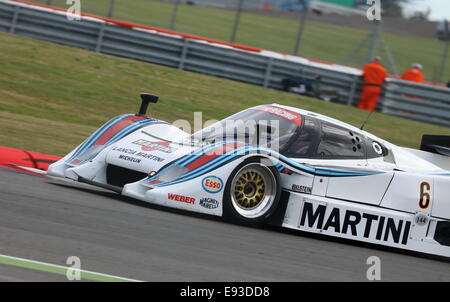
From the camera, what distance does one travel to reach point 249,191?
7.32 metres

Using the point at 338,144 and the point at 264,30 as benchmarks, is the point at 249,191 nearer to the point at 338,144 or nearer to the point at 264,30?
the point at 338,144

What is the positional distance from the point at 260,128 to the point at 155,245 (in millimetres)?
2467

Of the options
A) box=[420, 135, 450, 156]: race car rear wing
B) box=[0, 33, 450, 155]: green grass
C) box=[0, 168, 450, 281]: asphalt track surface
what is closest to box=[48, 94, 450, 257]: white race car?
box=[0, 168, 450, 281]: asphalt track surface

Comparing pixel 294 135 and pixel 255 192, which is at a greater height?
pixel 294 135

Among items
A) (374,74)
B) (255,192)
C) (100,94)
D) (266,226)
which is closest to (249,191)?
(255,192)

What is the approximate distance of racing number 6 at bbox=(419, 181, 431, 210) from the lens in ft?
25.3

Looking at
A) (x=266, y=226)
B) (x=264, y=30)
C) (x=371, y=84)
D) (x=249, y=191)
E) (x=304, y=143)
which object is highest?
(x=264, y=30)

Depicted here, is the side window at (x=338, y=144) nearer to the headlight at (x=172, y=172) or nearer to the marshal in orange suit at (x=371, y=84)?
the headlight at (x=172, y=172)

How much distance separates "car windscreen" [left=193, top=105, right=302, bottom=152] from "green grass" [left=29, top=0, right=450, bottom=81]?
11.1 m

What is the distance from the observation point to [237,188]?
729 centimetres

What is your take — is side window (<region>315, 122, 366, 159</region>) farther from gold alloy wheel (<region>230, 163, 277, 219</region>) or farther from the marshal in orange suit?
the marshal in orange suit

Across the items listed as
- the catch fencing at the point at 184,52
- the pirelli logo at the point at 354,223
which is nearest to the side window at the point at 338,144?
the pirelli logo at the point at 354,223
